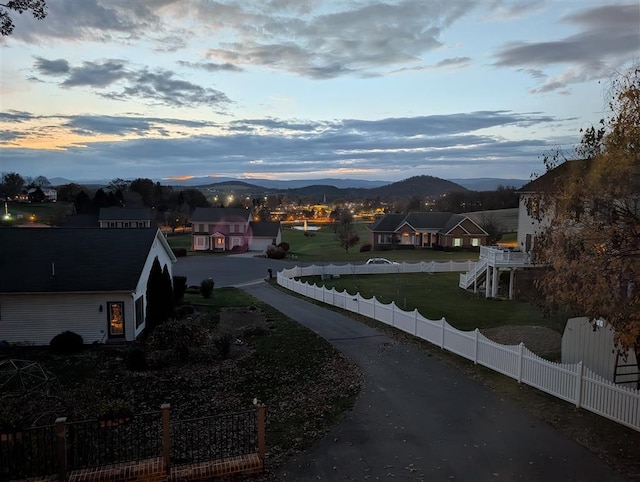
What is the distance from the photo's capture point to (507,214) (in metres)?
107

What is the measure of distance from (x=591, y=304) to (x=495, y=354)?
6.65m

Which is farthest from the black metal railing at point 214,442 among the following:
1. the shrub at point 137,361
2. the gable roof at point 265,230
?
the gable roof at point 265,230

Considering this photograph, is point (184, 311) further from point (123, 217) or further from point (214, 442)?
point (123, 217)

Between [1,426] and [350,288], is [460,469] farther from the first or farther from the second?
[350,288]

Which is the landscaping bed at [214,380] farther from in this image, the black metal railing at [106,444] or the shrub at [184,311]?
the shrub at [184,311]

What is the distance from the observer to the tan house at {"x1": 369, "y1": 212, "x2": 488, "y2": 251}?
66.1 meters

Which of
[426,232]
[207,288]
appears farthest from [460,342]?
[426,232]

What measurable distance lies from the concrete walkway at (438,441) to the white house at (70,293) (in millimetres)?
12591

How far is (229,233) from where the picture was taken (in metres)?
72.9

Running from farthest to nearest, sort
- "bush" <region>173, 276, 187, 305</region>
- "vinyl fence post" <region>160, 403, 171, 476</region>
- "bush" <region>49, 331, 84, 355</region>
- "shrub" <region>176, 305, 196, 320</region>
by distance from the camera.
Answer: "bush" <region>173, 276, 187, 305</region> < "shrub" <region>176, 305, 196, 320</region> < "bush" <region>49, 331, 84, 355</region> < "vinyl fence post" <region>160, 403, 171, 476</region>

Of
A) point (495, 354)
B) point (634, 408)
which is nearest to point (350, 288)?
point (495, 354)

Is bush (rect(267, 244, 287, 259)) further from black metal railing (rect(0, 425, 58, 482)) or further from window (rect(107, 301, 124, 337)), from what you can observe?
black metal railing (rect(0, 425, 58, 482))

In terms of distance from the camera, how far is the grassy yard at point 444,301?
24938mm

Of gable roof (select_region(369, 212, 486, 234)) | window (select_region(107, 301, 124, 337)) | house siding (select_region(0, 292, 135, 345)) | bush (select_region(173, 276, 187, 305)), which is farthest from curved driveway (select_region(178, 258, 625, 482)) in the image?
gable roof (select_region(369, 212, 486, 234))
